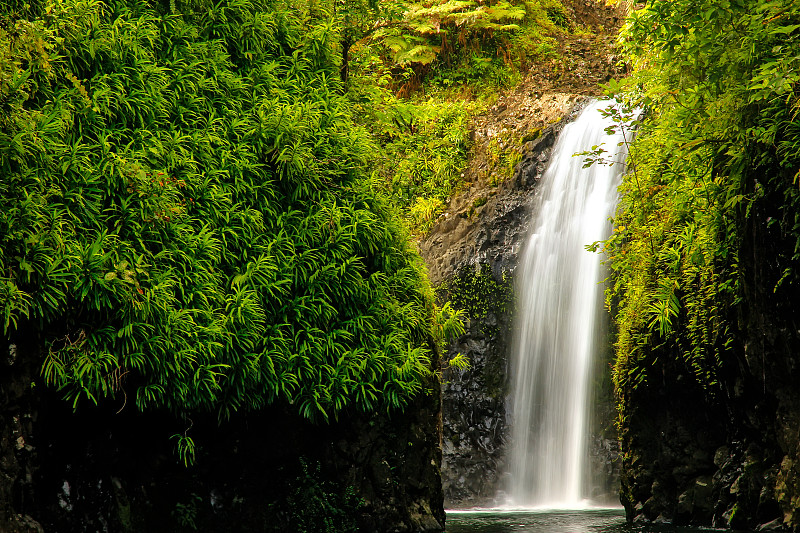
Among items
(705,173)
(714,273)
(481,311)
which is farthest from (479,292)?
(705,173)

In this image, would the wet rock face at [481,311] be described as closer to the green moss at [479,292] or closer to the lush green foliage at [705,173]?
the green moss at [479,292]

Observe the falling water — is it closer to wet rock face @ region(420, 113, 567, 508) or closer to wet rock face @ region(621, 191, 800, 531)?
wet rock face @ region(420, 113, 567, 508)

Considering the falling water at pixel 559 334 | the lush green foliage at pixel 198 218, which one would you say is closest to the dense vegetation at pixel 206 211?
the lush green foliage at pixel 198 218

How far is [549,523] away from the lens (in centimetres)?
745

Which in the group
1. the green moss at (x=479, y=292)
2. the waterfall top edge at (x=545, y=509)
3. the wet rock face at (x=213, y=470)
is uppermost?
the green moss at (x=479, y=292)

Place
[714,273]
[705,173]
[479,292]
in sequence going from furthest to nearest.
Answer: [479,292], [714,273], [705,173]

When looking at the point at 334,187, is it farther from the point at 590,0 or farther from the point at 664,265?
the point at 590,0

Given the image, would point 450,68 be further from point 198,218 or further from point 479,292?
point 198,218

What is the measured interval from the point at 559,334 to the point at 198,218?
6882 mm

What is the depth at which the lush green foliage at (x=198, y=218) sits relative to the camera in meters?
4.30

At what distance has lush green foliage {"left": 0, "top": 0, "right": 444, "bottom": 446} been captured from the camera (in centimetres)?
430

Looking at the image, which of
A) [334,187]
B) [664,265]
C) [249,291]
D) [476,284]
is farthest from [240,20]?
[476,284]

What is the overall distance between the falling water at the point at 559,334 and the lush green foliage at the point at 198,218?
446 cm

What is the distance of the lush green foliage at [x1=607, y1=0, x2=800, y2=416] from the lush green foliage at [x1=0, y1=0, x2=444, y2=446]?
2.58m
